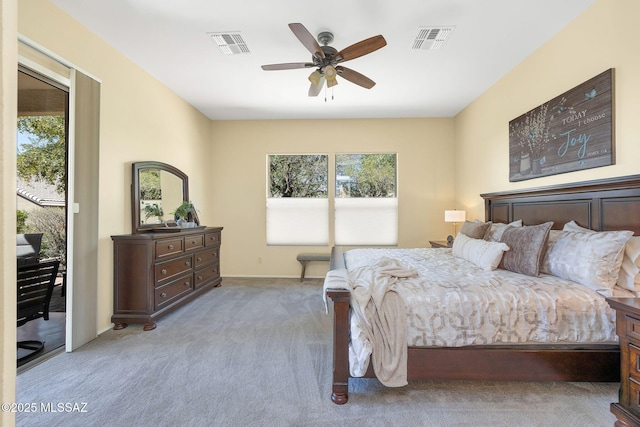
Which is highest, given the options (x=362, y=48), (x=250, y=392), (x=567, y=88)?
(x=362, y=48)

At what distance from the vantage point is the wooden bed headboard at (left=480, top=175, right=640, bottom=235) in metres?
2.03

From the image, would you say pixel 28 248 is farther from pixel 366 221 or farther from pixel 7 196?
pixel 366 221

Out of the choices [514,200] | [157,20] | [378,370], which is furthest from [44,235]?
[514,200]

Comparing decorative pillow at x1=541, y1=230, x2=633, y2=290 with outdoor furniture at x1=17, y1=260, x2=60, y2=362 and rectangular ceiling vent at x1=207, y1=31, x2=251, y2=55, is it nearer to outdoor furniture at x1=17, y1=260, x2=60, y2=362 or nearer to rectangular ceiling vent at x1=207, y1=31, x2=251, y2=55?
rectangular ceiling vent at x1=207, y1=31, x2=251, y2=55

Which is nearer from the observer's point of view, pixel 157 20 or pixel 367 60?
pixel 157 20

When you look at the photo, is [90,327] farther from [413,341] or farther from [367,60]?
[367,60]

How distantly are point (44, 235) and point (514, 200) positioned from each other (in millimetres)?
4842

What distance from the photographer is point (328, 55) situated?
2586 mm

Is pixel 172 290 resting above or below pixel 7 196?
below

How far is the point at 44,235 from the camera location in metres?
2.54

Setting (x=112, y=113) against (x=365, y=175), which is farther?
(x=365, y=175)

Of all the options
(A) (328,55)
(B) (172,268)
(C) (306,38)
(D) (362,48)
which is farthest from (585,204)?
(B) (172,268)

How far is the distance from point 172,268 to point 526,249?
358 centimetres

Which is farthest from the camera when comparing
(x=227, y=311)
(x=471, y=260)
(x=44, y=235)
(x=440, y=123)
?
(x=440, y=123)
